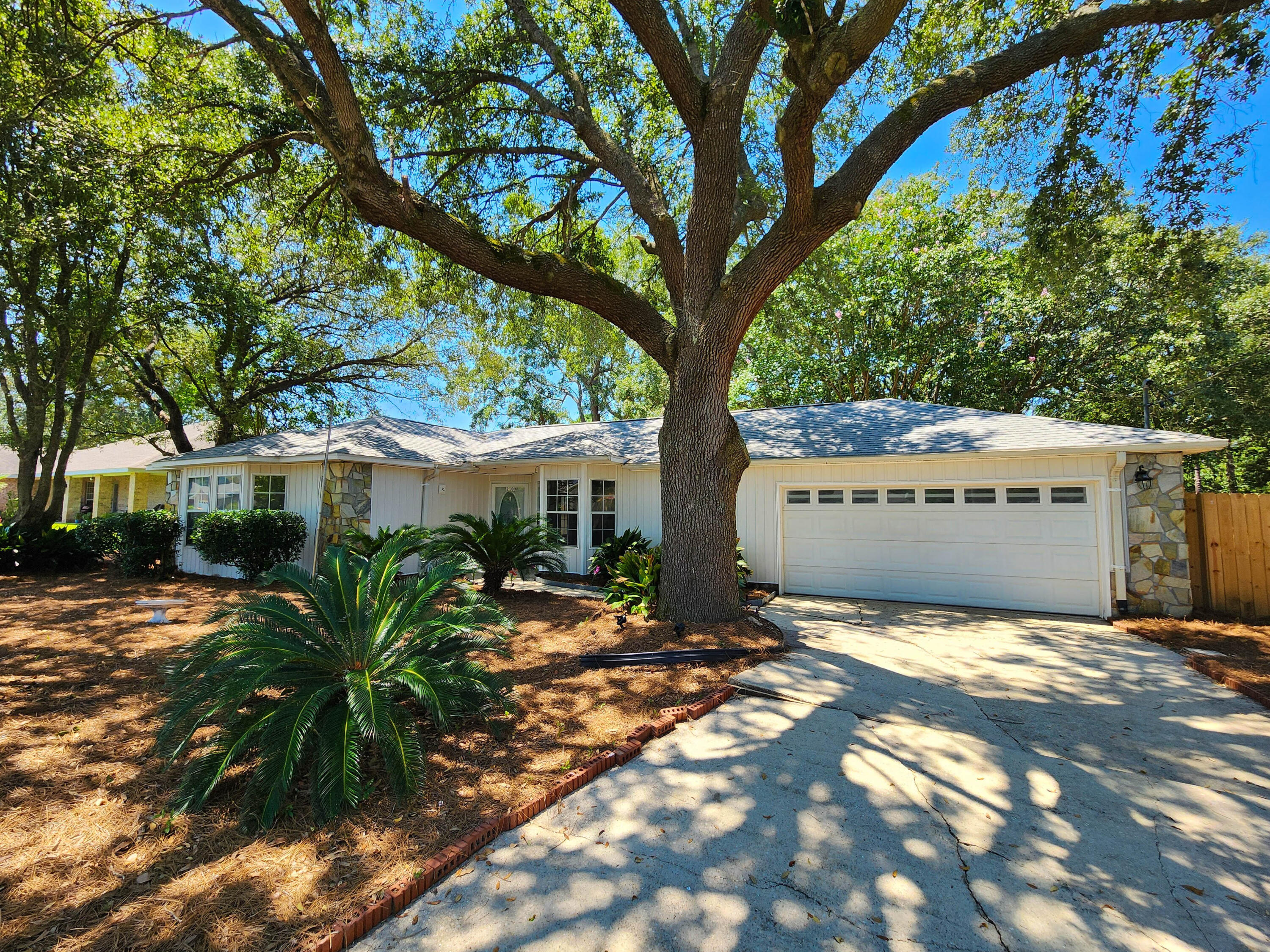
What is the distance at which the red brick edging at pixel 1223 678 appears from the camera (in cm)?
466

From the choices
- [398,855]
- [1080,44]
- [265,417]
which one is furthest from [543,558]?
[265,417]

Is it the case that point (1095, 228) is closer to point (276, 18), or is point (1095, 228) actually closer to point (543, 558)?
point (543, 558)

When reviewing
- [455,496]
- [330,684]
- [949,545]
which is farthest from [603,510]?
[330,684]

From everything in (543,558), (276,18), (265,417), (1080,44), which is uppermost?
(276,18)

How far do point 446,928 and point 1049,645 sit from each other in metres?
6.89

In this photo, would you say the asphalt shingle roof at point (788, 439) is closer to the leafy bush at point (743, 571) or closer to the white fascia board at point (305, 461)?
the white fascia board at point (305, 461)

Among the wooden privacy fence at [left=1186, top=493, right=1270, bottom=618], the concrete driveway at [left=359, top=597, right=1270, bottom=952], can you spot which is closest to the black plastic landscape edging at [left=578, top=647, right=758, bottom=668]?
the concrete driveway at [left=359, top=597, right=1270, bottom=952]

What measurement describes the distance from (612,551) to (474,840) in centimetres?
762

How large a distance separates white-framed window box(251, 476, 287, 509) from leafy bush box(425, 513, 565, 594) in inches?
186

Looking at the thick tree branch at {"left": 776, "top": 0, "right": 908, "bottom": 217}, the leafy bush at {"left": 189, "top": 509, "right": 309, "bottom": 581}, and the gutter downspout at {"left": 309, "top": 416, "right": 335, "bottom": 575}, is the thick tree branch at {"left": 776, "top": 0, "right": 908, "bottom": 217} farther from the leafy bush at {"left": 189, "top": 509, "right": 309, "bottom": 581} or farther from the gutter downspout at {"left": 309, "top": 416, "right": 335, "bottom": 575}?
the leafy bush at {"left": 189, "top": 509, "right": 309, "bottom": 581}

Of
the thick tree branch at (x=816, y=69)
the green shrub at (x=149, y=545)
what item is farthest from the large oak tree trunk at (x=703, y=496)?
the green shrub at (x=149, y=545)

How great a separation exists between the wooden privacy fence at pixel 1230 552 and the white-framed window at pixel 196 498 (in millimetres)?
17317

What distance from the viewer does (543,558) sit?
919cm

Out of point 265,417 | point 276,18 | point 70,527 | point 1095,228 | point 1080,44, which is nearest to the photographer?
point 1080,44
